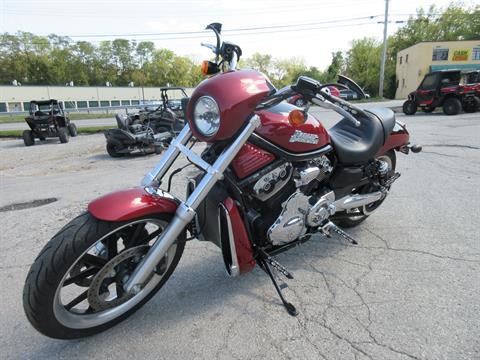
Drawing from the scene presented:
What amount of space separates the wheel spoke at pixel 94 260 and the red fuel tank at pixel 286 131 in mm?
1331

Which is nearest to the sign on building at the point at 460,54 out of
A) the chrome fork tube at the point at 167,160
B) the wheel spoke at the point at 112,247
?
the chrome fork tube at the point at 167,160

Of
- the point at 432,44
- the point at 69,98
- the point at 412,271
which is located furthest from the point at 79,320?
the point at 69,98

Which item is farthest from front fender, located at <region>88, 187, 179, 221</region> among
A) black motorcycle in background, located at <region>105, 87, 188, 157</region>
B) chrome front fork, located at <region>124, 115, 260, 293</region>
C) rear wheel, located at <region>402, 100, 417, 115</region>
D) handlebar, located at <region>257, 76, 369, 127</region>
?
rear wheel, located at <region>402, 100, 417, 115</region>

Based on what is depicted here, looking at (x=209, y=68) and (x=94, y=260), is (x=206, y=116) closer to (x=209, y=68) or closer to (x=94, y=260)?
(x=209, y=68)

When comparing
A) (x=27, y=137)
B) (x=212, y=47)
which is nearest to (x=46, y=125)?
(x=27, y=137)

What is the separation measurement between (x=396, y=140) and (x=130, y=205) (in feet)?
9.43

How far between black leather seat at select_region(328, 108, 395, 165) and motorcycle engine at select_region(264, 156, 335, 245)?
0.87 ft

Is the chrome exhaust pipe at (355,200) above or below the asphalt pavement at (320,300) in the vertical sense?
above

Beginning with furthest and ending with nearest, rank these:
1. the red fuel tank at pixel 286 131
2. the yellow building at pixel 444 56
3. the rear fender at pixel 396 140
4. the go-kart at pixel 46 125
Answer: the yellow building at pixel 444 56
the go-kart at pixel 46 125
the rear fender at pixel 396 140
the red fuel tank at pixel 286 131

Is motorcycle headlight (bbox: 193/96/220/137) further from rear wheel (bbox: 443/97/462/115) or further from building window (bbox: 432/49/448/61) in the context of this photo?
building window (bbox: 432/49/448/61)

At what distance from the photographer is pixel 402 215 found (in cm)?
402

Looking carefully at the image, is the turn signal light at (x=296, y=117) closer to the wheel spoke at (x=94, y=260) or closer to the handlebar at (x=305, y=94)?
the handlebar at (x=305, y=94)

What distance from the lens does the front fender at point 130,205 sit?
76.9 inches

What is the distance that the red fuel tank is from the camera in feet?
7.63
